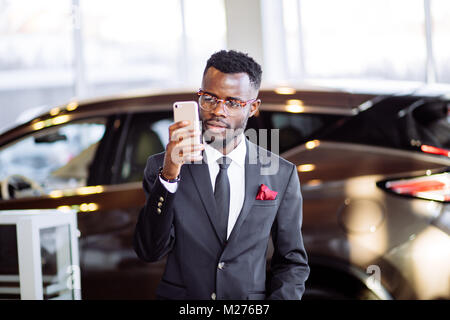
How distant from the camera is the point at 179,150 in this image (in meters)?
1.50

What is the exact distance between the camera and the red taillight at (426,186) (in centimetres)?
214

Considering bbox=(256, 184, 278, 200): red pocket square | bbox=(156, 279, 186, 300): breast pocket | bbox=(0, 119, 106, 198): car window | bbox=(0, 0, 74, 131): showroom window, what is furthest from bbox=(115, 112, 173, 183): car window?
bbox=(0, 0, 74, 131): showroom window

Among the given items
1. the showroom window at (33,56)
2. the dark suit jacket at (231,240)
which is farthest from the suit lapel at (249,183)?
the showroom window at (33,56)

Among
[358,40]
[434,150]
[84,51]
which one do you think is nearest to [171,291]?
[434,150]

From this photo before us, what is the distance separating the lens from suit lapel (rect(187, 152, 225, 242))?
1611 mm

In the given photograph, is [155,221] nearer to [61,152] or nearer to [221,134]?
[221,134]

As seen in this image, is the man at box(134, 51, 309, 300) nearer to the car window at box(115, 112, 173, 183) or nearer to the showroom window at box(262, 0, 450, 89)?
the car window at box(115, 112, 173, 183)

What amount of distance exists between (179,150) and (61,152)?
173 centimetres

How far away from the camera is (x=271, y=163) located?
5.50 ft

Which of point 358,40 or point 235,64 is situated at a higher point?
point 358,40

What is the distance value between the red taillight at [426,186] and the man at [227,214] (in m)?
0.67

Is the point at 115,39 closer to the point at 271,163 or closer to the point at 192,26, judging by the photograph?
the point at 192,26
